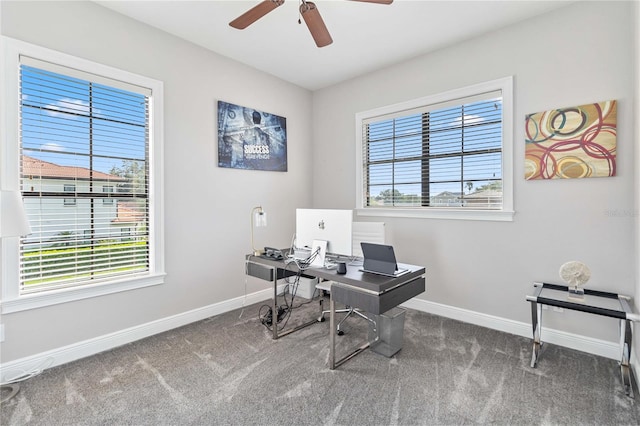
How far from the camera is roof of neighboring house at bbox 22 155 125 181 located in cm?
227

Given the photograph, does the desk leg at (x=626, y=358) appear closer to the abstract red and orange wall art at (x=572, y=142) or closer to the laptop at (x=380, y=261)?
the abstract red and orange wall art at (x=572, y=142)

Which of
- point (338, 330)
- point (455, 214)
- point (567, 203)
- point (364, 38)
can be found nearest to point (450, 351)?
point (338, 330)

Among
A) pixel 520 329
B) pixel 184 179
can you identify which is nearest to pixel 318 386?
pixel 520 329

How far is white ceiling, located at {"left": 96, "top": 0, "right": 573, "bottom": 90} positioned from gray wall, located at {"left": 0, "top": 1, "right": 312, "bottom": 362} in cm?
21

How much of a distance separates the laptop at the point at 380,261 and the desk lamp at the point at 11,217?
2.22 metres

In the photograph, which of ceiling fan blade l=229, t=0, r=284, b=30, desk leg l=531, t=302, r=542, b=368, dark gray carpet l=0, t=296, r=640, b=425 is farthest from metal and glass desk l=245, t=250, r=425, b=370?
ceiling fan blade l=229, t=0, r=284, b=30

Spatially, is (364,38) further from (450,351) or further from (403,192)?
(450,351)

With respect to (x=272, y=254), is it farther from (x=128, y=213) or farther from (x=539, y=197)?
(x=539, y=197)

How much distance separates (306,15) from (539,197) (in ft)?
7.98

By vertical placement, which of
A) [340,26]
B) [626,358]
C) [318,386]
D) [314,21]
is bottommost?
[318,386]

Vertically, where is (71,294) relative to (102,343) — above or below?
above

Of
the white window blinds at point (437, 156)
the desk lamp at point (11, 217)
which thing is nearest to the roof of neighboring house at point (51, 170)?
the desk lamp at point (11, 217)

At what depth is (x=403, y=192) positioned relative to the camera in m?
3.68

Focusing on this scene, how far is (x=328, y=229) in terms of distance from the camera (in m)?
2.42
